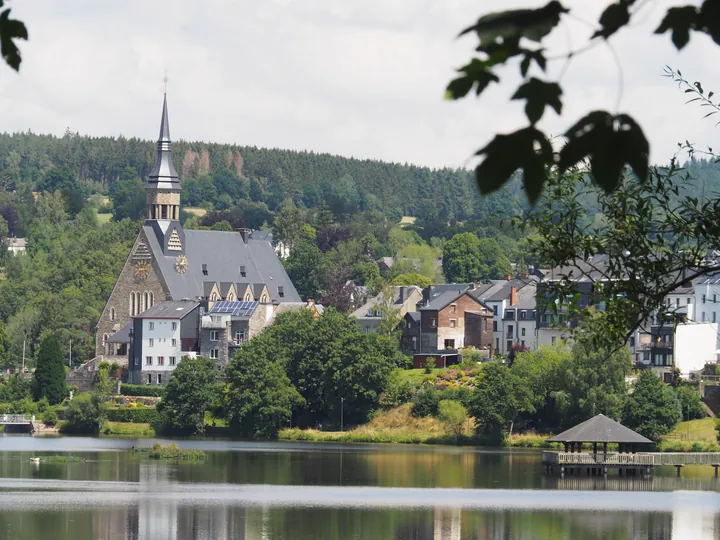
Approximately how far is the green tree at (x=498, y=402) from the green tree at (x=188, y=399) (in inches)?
717

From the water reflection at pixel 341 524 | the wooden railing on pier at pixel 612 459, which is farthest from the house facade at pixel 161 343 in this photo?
the water reflection at pixel 341 524

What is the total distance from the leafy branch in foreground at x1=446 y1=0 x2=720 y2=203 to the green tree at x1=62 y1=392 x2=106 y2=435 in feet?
316

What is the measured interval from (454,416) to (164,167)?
61.2 metres

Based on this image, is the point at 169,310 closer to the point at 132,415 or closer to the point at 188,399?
the point at 132,415

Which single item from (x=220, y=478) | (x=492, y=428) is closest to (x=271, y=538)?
(x=220, y=478)

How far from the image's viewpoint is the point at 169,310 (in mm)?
122375

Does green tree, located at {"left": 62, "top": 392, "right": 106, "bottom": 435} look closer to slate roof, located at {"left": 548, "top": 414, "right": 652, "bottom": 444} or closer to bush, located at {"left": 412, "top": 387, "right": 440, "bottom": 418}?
bush, located at {"left": 412, "top": 387, "right": 440, "bottom": 418}

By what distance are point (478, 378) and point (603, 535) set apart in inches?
1883

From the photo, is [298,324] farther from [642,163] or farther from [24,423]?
[642,163]

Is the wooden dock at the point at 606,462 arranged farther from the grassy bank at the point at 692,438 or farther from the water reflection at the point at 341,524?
the water reflection at the point at 341,524

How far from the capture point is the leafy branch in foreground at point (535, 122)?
6.46 meters

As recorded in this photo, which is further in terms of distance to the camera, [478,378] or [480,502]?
[478,378]

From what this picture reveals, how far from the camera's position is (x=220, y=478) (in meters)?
66.4

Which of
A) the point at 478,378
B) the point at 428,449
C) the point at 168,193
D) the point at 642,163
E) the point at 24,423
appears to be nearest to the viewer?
the point at 642,163
